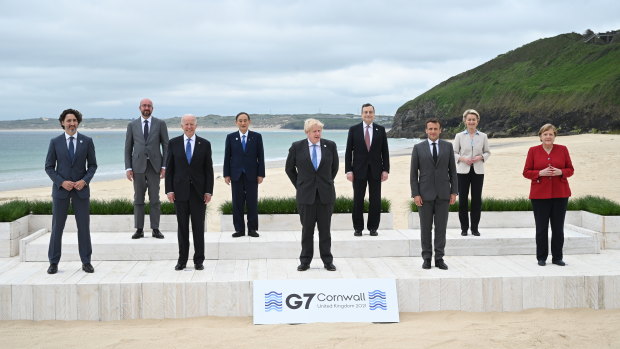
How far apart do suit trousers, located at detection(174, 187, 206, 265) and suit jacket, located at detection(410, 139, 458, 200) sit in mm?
2406

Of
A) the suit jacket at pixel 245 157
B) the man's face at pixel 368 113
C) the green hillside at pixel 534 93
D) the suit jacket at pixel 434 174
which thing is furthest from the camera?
the green hillside at pixel 534 93

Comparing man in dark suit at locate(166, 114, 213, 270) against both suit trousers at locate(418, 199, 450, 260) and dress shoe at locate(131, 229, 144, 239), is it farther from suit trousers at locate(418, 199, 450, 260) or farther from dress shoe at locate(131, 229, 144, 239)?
suit trousers at locate(418, 199, 450, 260)

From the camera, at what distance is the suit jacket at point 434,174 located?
6.43 m

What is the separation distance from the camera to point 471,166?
7617 mm

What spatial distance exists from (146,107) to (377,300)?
12.4 ft

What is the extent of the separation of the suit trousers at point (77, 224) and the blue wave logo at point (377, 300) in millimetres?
3091

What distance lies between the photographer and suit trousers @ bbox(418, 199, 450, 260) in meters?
6.49

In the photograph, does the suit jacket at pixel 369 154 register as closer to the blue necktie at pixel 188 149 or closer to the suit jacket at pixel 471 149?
the suit jacket at pixel 471 149

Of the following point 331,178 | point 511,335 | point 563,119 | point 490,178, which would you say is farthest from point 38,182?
point 563,119

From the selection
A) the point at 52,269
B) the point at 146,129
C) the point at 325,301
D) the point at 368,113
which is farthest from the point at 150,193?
the point at 325,301

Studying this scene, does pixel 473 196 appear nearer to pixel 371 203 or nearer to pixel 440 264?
pixel 371 203

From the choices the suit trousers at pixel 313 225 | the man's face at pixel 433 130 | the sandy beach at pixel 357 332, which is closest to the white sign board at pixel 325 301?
the sandy beach at pixel 357 332

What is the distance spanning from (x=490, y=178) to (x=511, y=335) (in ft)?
47.2

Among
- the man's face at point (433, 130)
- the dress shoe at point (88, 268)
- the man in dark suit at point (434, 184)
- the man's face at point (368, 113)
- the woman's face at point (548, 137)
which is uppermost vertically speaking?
the man's face at point (368, 113)
